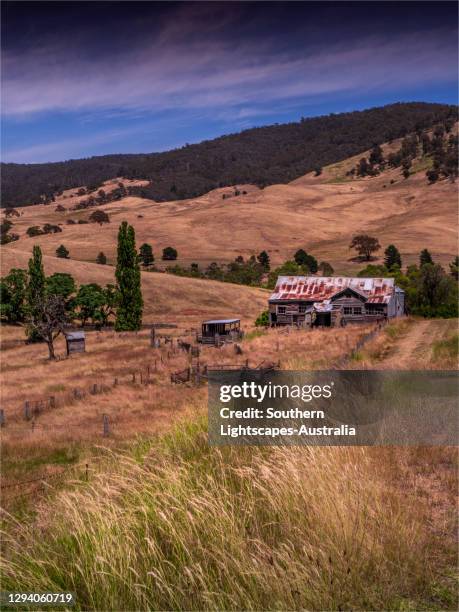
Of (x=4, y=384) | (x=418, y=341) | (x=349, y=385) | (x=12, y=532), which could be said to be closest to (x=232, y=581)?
(x=12, y=532)

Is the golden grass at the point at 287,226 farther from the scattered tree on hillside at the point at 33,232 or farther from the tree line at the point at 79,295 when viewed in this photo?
the tree line at the point at 79,295

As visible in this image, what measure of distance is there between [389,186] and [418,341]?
16794cm

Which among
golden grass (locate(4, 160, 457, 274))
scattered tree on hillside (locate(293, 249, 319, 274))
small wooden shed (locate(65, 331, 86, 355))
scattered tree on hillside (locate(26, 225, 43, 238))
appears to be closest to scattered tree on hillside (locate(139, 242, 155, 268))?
golden grass (locate(4, 160, 457, 274))

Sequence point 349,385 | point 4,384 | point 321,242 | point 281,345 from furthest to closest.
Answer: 1. point 321,242
2. point 281,345
3. point 4,384
4. point 349,385

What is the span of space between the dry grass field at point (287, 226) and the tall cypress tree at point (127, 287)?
42268mm

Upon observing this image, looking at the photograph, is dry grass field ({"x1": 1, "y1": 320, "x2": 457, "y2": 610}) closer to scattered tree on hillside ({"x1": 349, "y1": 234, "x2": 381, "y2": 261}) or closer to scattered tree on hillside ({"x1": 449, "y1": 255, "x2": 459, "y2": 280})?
scattered tree on hillside ({"x1": 449, "y1": 255, "x2": 459, "y2": 280})

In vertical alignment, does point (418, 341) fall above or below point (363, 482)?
below

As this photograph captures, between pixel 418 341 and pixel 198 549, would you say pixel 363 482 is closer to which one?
pixel 198 549

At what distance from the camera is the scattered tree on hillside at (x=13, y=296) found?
200 feet

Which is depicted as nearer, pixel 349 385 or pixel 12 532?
pixel 12 532

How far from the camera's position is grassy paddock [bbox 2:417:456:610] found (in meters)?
4.11

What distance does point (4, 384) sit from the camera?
109 ft

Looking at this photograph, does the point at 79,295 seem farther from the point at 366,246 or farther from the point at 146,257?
the point at 366,246

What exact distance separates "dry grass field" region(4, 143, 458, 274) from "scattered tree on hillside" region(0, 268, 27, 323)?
33535 millimetres
